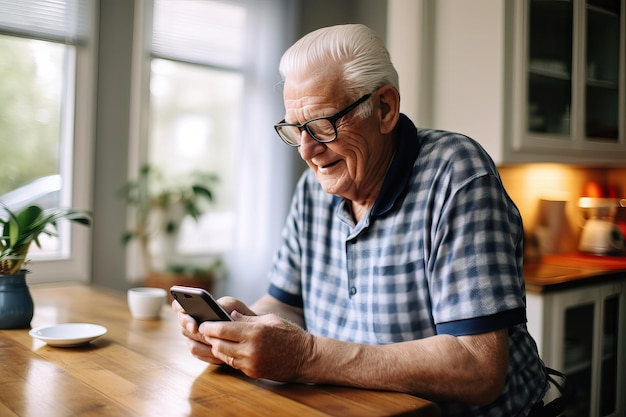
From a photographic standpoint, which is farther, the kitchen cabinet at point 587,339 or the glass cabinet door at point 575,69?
the glass cabinet door at point 575,69

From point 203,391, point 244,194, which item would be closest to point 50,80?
point 244,194

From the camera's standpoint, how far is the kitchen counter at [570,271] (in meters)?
2.39

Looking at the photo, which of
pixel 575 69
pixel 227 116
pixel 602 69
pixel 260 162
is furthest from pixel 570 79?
pixel 227 116

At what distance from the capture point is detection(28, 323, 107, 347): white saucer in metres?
1.33

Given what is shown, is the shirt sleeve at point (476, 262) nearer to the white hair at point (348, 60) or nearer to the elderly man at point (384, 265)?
the elderly man at point (384, 265)

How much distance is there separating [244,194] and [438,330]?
2.39 metres

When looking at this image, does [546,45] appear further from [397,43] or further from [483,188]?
[483,188]

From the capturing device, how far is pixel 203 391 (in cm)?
107

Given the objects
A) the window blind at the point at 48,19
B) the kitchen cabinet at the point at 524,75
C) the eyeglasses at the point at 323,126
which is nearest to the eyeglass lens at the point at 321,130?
the eyeglasses at the point at 323,126

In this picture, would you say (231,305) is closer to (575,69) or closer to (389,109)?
(389,109)

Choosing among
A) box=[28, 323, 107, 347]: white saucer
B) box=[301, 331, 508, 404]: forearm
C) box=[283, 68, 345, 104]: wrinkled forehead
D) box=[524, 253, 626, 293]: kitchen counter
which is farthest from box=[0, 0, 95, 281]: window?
box=[524, 253, 626, 293]: kitchen counter

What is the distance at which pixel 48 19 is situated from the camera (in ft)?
8.60

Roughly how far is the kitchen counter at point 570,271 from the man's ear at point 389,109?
127 cm

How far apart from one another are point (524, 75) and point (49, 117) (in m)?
2.16
